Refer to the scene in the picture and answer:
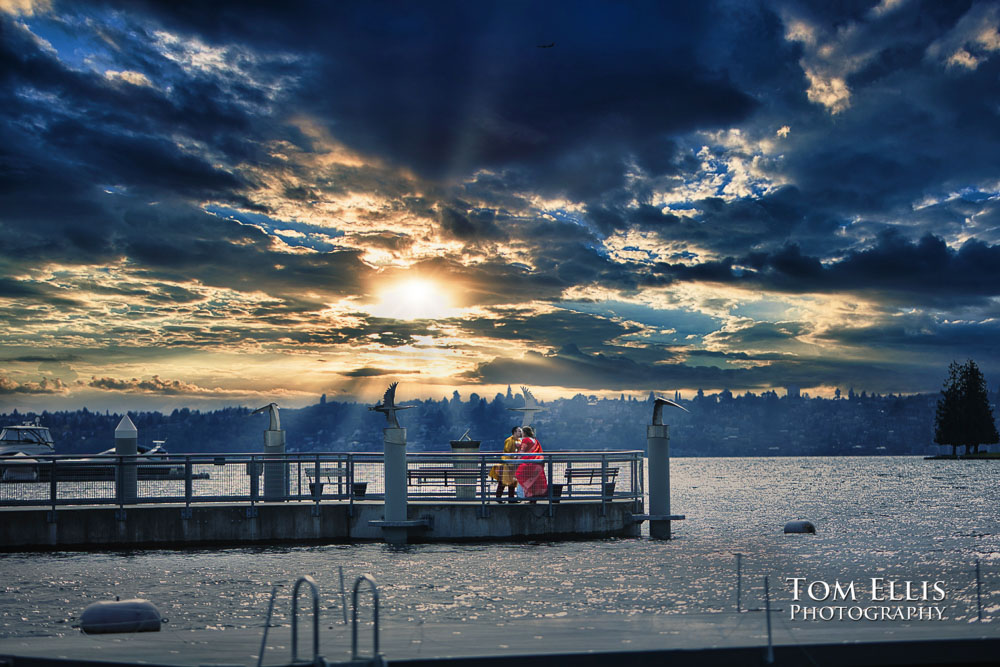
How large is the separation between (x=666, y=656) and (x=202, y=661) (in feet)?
14.5

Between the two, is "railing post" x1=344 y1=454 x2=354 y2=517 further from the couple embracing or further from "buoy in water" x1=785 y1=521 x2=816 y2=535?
"buoy in water" x1=785 y1=521 x2=816 y2=535

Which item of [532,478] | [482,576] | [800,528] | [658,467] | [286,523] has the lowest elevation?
[800,528]

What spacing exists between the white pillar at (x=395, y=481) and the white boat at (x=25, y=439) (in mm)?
66754

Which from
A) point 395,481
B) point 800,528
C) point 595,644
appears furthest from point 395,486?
point 800,528

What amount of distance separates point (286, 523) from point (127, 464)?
15.0 ft

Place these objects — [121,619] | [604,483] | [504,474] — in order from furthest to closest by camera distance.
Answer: [504,474]
[604,483]
[121,619]

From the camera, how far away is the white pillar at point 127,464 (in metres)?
24.9

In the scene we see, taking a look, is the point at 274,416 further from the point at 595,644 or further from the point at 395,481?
the point at 595,644

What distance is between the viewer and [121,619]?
11.2 meters

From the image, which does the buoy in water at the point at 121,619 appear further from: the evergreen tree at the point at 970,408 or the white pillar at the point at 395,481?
the evergreen tree at the point at 970,408

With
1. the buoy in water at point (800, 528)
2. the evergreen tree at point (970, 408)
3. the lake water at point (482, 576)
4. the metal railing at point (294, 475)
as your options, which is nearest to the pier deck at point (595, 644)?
the lake water at point (482, 576)

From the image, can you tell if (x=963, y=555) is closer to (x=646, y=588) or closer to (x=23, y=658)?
(x=646, y=588)

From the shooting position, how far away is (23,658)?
8711 millimetres

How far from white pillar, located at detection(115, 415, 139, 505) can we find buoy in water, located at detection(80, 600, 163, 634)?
13821 mm
